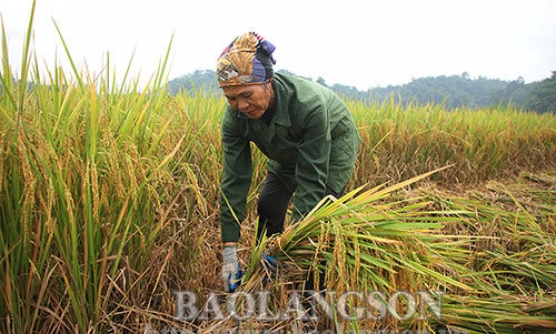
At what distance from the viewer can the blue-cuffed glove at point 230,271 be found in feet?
4.94

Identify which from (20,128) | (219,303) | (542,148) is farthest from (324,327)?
(542,148)

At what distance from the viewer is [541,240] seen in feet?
7.63

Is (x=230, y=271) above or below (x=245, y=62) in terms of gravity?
below

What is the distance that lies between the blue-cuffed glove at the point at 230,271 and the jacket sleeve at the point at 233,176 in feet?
0.20

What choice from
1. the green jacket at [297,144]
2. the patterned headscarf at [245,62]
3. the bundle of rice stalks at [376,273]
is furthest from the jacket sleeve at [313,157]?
the patterned headscarf at [245,62]

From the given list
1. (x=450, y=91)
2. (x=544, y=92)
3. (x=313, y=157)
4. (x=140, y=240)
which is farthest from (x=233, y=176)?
(x=450, y=91)

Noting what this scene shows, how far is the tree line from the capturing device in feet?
10.3

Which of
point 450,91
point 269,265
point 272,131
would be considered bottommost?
point 269,265

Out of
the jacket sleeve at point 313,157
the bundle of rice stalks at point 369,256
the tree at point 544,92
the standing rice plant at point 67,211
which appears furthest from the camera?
the tree at point 544,92

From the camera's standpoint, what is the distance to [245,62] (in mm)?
1359

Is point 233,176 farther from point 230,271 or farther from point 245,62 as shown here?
point 245,62

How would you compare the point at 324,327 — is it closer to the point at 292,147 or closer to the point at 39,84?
the point at 292,147

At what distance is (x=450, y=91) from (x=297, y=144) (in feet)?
106

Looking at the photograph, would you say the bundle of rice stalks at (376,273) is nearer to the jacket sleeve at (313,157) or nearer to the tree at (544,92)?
the jacket sleeve at (313,157)
